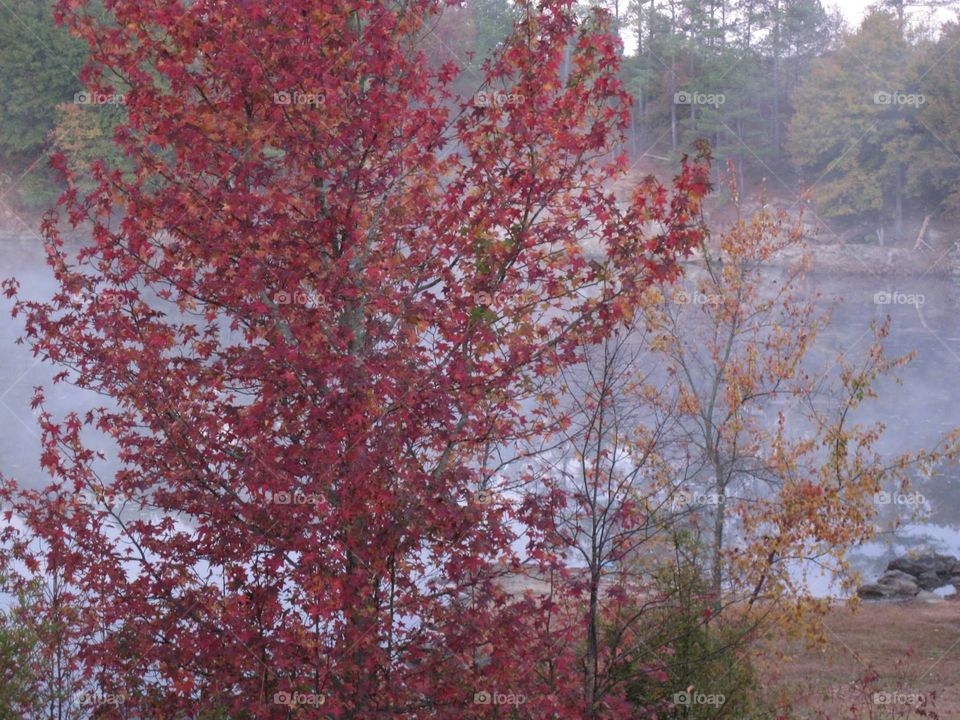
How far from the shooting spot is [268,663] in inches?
214

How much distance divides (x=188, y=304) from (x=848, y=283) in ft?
156

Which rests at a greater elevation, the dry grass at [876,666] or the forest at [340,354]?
the forest at [340,354]

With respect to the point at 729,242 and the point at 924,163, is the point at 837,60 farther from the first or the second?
the point at 729,242
